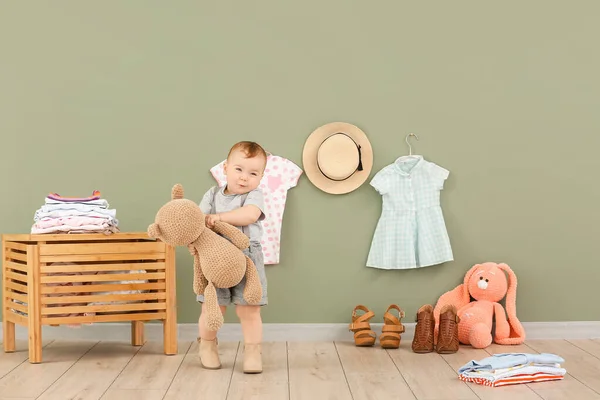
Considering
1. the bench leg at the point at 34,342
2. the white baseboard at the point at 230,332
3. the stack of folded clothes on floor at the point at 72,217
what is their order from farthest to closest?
1. the white baseboard at the point at 230,332
2. the stack of folded clothes on floor at the point at 72,217
3. the bench leg at the point at 34,342

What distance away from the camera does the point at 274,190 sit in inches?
132

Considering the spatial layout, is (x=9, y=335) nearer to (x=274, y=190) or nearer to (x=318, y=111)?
(x=274, y=190)

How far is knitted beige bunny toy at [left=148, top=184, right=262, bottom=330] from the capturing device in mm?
2500

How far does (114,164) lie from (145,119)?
0.25 meters

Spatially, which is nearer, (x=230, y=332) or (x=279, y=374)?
(x=279, y=374)

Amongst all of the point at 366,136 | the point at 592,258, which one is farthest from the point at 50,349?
the point at 592,258

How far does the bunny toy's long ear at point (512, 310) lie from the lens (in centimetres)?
329

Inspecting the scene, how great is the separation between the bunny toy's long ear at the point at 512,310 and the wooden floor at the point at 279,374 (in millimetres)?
65

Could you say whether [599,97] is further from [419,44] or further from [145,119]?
[145,119]

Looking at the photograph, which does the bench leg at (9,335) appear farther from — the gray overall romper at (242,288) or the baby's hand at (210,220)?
the baby's hand at (210,220)

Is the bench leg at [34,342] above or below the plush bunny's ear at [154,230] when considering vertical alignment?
below

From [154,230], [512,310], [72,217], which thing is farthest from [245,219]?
[512,310]

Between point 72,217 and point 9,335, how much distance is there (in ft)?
1.93

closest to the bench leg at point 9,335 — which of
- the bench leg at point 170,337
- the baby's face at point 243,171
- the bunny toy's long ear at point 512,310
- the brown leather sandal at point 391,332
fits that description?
the bench leg at point 170,337
